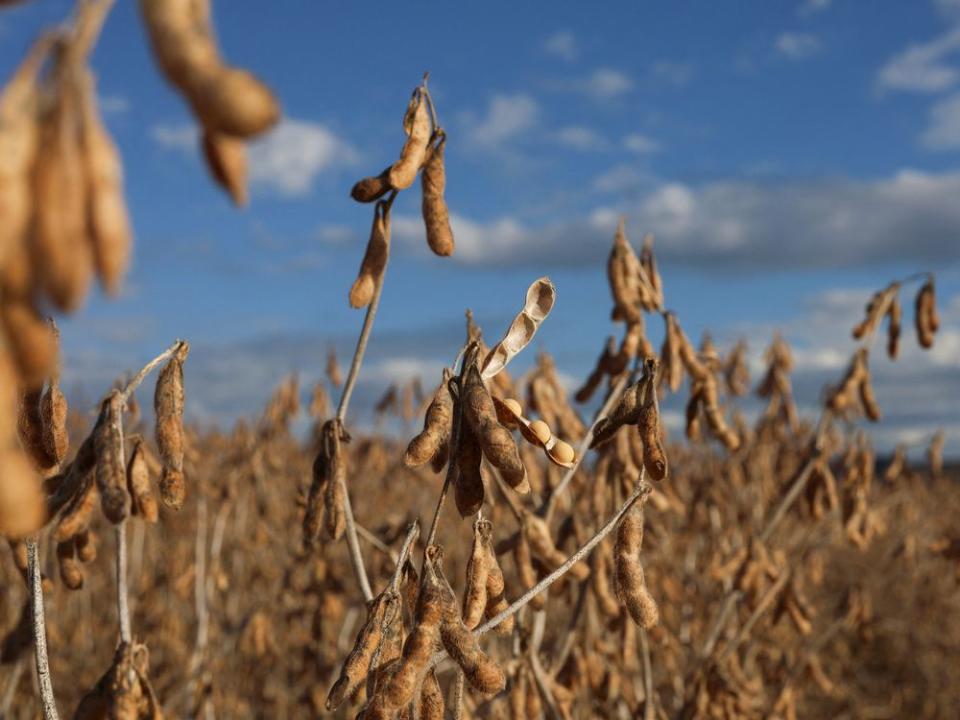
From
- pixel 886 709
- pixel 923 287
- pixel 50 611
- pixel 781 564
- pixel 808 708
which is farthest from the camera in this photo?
pixel 808 708

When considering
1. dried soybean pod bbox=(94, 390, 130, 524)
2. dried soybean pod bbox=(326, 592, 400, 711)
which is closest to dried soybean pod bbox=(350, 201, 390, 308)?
dried soybean pod bbox=(94, 390, 130, 524)

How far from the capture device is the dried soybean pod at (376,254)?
209 centimetres

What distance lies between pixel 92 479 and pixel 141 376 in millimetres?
219

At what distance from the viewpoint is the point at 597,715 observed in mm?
4578

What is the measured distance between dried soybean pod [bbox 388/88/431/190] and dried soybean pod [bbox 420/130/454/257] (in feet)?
0.11

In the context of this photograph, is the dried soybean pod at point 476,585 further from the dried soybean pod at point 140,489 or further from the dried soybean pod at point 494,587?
the dried soybean pod at point 140,489

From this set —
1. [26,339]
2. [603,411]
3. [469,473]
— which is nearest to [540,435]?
[469,473]

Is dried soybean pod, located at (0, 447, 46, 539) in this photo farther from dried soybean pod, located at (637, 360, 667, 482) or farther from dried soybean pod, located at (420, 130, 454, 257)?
dried soybean pod, located at (420, 130, 454, 257)

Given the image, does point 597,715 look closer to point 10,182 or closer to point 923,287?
point 923,287

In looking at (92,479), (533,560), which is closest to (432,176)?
(92,479)

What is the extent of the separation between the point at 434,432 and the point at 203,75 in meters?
A: 1.03

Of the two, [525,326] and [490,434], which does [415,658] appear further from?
[525,326]

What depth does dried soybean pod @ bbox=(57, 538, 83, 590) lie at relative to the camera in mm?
2158

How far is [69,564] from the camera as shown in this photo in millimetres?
2193
